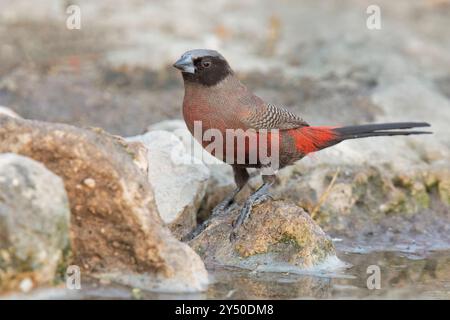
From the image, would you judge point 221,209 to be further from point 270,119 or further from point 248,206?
point 270,119

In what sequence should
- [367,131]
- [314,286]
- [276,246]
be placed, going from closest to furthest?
[314,286] < [276,246] < [367,131]

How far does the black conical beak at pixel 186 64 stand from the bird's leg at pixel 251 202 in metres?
0.93

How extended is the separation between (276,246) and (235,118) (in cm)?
92

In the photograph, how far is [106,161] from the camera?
4.75 meters

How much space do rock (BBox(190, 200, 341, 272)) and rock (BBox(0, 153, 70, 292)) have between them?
1368 millimetres

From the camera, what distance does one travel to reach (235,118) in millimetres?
5840

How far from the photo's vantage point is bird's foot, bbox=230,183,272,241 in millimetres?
5715

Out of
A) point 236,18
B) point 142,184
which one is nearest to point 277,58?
point 236,18

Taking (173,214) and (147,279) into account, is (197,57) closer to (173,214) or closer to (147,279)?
(173,214)

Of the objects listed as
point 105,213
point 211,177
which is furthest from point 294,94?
point 105,213

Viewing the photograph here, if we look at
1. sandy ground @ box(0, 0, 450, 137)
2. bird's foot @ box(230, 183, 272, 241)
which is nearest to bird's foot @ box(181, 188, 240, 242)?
bird's foot @ box(230, 183, 272, 241)

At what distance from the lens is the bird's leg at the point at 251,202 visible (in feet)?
18.8

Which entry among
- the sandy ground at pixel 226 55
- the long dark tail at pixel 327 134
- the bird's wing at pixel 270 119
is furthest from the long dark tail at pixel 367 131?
the sandy ground at pixel 226 55
